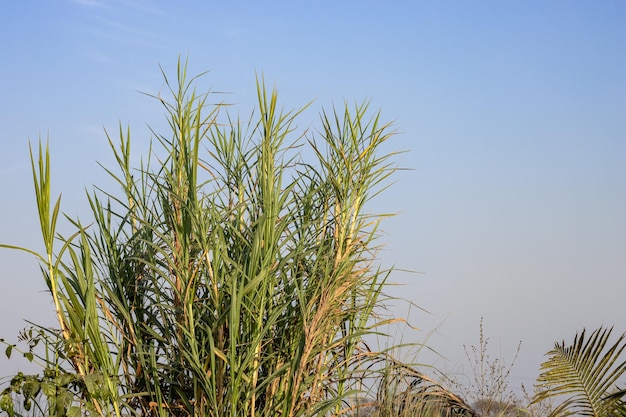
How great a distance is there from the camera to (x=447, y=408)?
483 centimetres

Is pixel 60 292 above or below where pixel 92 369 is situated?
above

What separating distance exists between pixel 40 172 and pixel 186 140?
0.74 meters

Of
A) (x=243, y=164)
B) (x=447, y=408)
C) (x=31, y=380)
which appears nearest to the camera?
(x=31, y=380)

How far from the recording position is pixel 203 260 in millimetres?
3662

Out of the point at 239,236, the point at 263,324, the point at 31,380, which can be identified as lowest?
the point at 31,380

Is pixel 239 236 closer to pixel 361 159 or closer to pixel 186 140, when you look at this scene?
pixel 186 140

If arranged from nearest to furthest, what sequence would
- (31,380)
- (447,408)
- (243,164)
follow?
(31,380) < (243,164) < (447,408)

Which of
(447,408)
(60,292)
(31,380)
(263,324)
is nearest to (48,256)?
(60,292)

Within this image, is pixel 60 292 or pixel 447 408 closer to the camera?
pixel 60 292

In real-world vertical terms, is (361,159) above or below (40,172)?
above

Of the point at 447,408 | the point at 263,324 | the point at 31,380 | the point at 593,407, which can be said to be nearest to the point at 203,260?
the point at 263,324

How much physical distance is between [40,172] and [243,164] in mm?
1119

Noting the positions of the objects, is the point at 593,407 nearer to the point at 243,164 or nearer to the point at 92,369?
the point at 243,164

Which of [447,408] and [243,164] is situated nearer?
[243,164]
